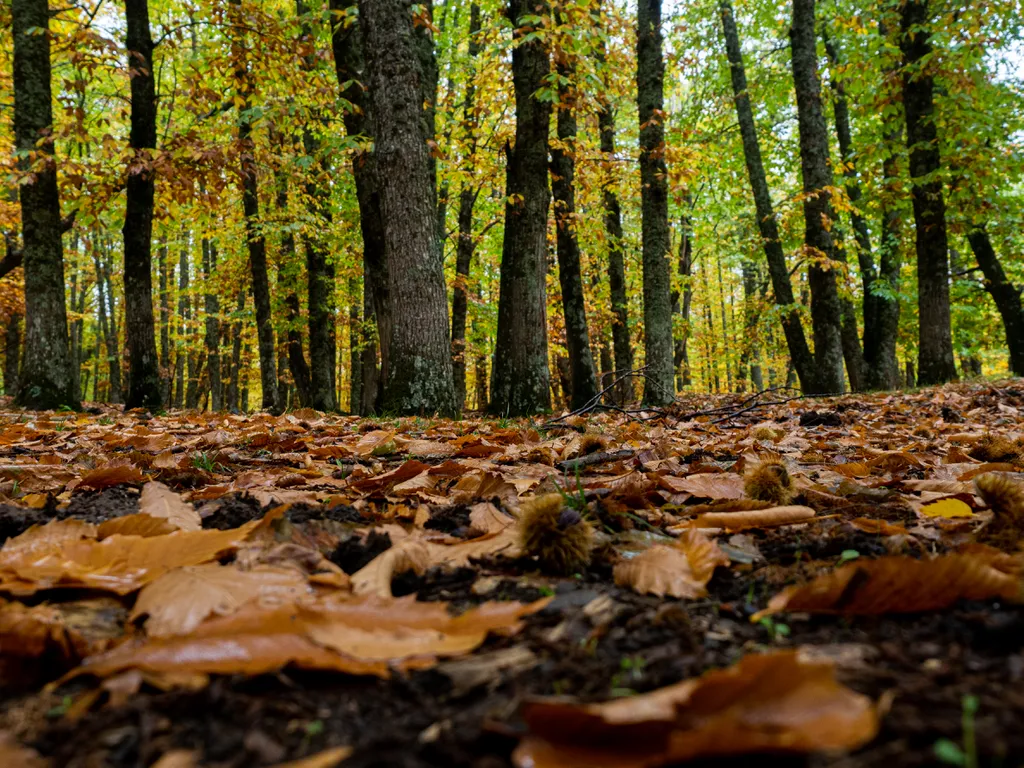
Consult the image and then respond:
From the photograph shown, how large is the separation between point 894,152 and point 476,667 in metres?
12.2

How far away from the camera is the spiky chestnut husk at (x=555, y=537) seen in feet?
4.16

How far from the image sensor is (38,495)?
1.87 m

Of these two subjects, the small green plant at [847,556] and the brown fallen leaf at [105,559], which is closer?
the brown fallen leaf at [105,559]

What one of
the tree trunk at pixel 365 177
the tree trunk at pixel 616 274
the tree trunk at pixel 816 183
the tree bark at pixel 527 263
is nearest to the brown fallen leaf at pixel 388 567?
the tree trunk at pixel 365 177

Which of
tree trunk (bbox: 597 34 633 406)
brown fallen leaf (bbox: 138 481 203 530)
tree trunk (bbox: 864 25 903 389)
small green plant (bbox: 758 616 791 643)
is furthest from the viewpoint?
tree trunk (bbox: 597 34 633 406)

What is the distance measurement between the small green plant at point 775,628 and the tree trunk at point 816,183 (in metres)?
9.78

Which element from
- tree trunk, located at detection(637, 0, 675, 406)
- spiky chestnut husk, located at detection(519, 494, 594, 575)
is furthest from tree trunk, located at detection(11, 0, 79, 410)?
spiky chestnut husk, located at detection(519, 494, 594, 575)

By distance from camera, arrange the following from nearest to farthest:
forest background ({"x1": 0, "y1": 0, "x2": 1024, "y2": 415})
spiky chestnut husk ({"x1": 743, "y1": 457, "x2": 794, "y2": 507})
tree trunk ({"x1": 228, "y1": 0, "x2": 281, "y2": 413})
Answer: spiky chestnut husk ({"x1": 743, "y1": 457, "x2": 794, "y2": 507})
forest background ({"x1": 0, "y1": 0, "x2": 1024, "y2": 415})
tree trunk ({"x1": 228, "y1": 0, "x2": 281, "y2": 413})

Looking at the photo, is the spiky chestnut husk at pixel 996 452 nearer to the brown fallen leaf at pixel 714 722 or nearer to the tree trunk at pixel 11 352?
the brown fallen leaf at pixel 714 722

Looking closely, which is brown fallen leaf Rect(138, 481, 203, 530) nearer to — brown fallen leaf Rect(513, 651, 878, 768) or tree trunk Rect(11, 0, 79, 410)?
brown fallen leaf Rect(513, 651, 878, 768)

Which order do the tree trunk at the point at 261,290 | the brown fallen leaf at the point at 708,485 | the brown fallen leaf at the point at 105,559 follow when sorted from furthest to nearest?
the tree trunk at the point at 261,290 < the brown fallen leaf at the point at 708,485 < the brown fallen leaf at the point at 105,559

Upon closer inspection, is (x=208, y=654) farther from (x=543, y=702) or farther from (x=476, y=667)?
(x=543, y=702)

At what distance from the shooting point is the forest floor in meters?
0.63

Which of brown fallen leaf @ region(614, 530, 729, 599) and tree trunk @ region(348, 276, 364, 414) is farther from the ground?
tree trunk @ region(348, 276, 364, 414)
